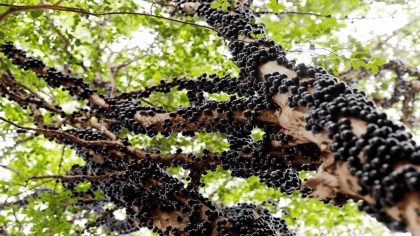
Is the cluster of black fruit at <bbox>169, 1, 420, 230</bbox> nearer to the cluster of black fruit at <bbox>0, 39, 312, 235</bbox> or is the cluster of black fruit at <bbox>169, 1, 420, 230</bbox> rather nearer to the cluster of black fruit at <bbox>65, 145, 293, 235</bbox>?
the cluster of black fruit at <bbox>0, 39, 312, 235</bbox>

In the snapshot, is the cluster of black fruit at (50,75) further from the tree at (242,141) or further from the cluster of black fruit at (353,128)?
the cluster of black fruit at (353,128)

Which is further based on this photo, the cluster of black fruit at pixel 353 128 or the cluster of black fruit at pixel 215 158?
the cluster of black fruit at pixel 215 158

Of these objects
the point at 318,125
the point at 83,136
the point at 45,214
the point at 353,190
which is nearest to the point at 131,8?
the point at 83,136

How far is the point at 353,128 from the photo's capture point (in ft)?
9.07

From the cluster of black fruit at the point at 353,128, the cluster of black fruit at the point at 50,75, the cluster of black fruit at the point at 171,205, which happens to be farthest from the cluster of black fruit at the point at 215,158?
the cluster of black fruit at the point at 50,75

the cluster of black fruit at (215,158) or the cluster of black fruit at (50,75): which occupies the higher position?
the cluster of black fruit at (50,75)

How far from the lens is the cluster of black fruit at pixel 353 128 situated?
236 cm

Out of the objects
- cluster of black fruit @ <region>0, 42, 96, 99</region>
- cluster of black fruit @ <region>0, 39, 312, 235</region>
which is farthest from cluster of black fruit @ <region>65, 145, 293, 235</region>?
cluster of black fruit @ <region>0, 42, 96, 99</region>

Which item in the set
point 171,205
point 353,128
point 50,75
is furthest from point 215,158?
point 50,75

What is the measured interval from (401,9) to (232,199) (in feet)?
20.8

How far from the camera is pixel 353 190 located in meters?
2.68

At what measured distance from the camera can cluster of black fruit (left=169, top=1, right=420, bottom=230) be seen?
2359mm

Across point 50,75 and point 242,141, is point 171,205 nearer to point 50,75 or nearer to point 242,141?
point 242,141

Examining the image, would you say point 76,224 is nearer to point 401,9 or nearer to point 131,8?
point 131,8
